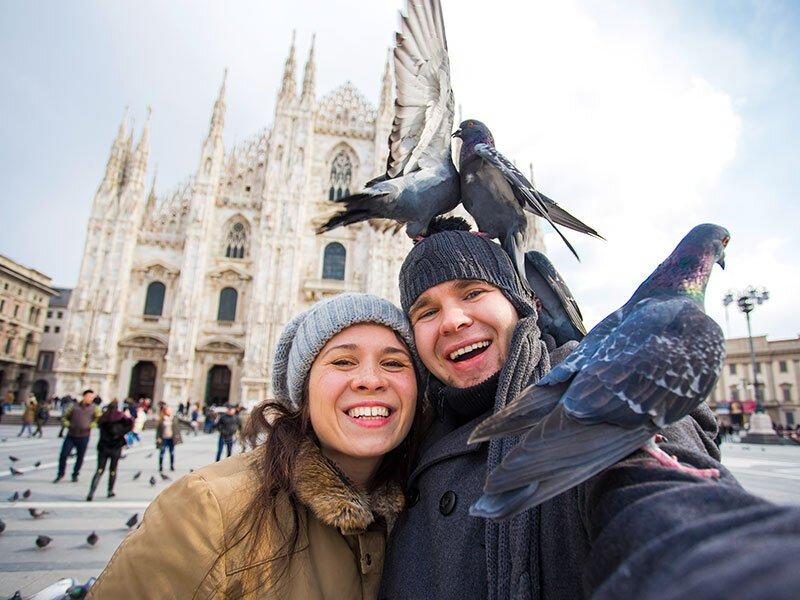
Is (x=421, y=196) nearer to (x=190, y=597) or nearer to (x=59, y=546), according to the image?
(x=190, y=597)

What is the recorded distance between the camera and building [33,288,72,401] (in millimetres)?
38312

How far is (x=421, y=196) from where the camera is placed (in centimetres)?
202

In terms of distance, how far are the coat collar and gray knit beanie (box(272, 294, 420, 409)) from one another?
0.27 metres

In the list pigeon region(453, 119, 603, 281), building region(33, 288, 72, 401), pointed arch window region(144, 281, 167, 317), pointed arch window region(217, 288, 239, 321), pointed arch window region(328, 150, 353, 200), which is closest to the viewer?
pigeon region(453, 119, 603, 281)

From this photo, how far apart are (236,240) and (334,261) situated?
548 centimetres

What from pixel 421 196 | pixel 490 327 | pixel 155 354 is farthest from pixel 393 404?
pixel 155 354

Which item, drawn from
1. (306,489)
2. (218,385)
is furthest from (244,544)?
(218,385)

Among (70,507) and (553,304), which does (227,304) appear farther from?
(553,304)

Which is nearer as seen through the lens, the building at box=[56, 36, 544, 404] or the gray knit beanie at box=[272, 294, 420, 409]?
the gray knit beanie at box=[272, 294, 420, 409]

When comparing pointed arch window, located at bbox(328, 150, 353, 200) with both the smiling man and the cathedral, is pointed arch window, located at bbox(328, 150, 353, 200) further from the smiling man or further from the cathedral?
the smiling man

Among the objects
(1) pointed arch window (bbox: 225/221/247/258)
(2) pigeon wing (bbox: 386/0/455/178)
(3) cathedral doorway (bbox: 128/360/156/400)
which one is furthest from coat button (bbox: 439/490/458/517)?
(1) pointed arch window (bbox: 225/221/247/258)

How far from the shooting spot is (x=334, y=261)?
24500mm

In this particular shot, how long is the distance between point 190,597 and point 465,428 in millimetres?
881

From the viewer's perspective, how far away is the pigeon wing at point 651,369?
788 mm
